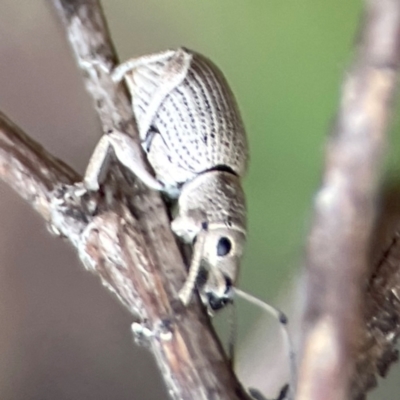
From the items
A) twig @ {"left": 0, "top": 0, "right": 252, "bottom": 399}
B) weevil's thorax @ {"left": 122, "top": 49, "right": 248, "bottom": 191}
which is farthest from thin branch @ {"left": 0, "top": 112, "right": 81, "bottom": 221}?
weevil's thorax @ {"left": 122, "top": 49, "right": 248, "bottom": 191}

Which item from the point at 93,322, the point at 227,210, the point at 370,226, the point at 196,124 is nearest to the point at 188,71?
the point at 196,124

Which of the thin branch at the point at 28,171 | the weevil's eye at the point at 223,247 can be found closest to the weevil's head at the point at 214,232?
the weevil's eye at the point at 223,247

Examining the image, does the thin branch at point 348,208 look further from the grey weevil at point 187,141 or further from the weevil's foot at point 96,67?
the weevil's foot at point 96,67

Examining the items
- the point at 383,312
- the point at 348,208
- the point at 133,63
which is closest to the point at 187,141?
the point at 133,63

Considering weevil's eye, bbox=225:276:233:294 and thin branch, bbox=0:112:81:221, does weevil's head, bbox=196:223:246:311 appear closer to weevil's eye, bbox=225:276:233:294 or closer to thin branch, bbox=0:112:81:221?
weevil's eye, bbox=225:276:233:294

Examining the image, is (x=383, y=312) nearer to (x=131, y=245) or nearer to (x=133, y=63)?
(x=131, y=245)
